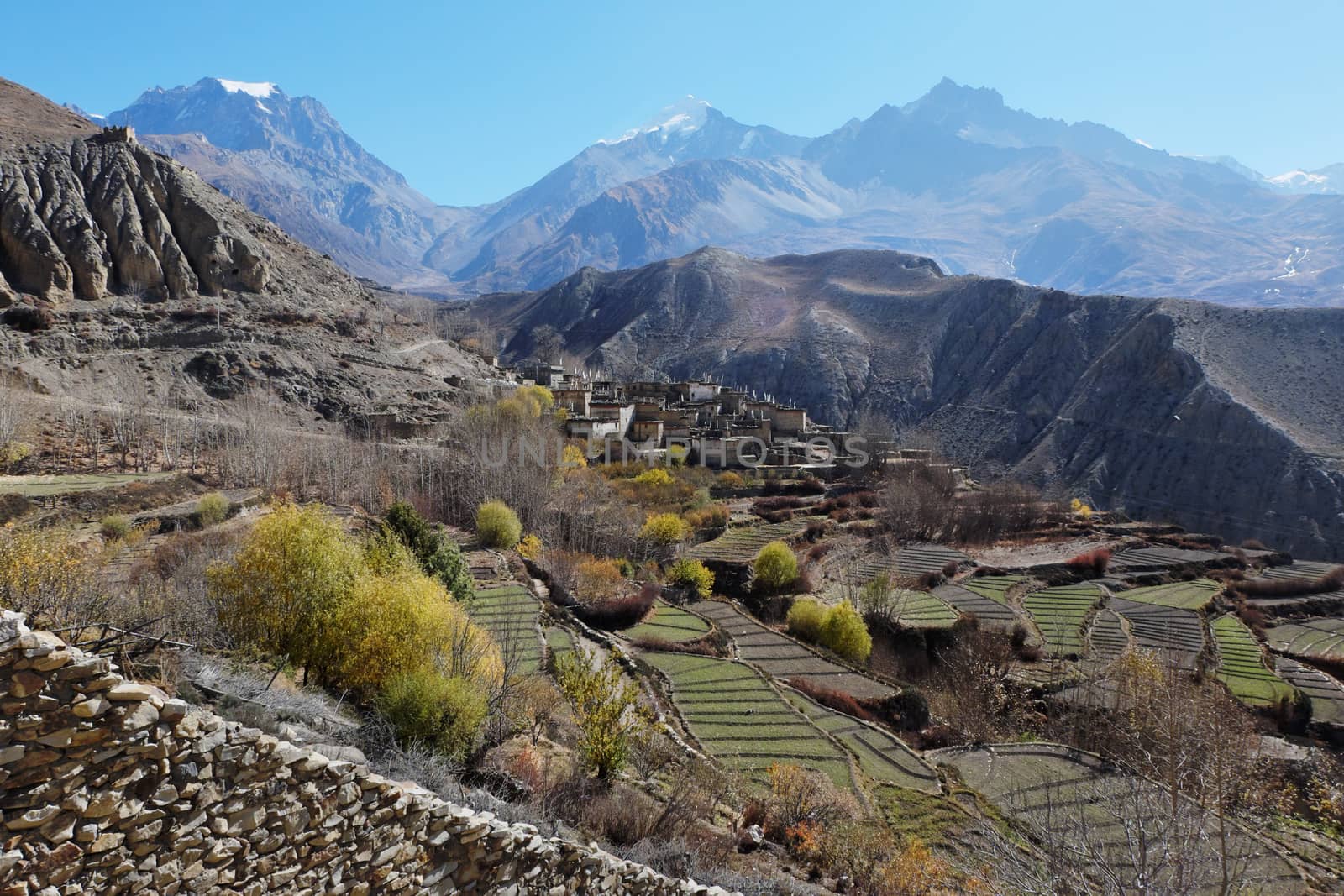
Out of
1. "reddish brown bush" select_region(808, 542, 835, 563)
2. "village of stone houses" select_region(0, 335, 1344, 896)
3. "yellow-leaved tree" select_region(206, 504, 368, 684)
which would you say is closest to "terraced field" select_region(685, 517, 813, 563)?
"village of stone houses" select_region(0, 335, 1344, 896)

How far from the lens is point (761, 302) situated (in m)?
131

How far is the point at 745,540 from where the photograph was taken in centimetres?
3716

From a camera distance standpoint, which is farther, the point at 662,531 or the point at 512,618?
the point at 662,531

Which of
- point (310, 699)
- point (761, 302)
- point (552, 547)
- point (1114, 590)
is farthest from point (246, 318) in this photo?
point (761, 302)

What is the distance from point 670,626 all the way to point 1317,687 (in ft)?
68.7

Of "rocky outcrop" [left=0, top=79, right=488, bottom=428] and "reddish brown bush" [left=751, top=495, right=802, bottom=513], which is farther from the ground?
"rocky outcrop" [left=0, top=79, right=488, bottom=428]

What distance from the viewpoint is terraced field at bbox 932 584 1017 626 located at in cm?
2853

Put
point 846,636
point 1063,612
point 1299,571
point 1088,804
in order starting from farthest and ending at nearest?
point 1299,571 → point 1063,612 → point 846,636 → point 1088,804

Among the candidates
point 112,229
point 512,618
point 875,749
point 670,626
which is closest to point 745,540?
point 670,626

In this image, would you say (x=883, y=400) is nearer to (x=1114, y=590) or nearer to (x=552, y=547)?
(x=1114, y=590)

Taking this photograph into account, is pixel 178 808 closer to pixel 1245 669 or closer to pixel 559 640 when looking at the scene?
pixel 559 640

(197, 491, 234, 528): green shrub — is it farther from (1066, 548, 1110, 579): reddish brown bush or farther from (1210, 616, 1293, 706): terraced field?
(1066, 548, 1110, 579): reddish brown bush

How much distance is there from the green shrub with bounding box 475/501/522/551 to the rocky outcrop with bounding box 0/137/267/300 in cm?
4745

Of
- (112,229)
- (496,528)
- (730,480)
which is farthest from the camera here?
(112,229)
